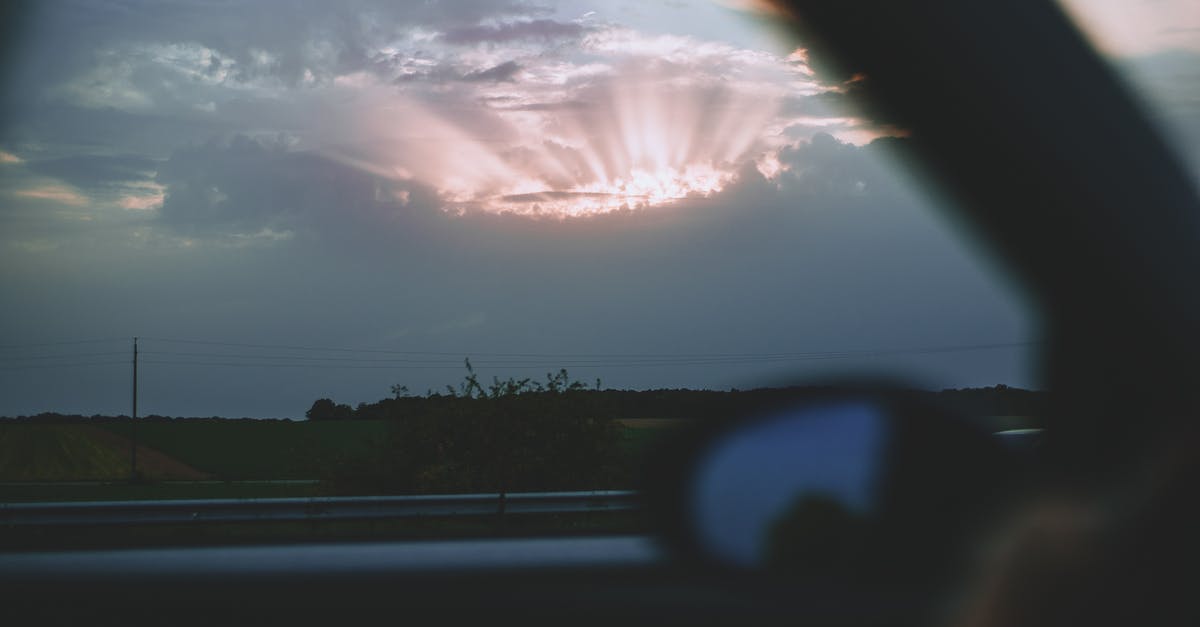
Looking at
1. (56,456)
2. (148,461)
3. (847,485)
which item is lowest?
(148,461)

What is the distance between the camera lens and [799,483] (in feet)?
7.13

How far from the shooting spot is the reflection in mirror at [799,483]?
2.03 m

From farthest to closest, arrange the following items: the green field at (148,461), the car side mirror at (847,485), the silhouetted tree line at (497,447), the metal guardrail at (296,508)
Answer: the green field at (148,461) → the silhouetted tree line at (497,447) → the metal guardrail at (296,508) → the car side mirror at (847,485)

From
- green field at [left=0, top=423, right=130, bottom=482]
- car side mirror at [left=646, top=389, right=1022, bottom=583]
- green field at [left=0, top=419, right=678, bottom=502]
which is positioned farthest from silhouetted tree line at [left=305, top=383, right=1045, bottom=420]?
green field at [left=0, top=423, right=130, bottom=482]

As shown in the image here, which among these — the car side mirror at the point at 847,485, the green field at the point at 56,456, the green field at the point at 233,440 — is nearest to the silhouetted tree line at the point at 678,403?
the car side mirror at the point at 847,485

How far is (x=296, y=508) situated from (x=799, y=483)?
857cm

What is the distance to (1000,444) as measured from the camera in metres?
1.77

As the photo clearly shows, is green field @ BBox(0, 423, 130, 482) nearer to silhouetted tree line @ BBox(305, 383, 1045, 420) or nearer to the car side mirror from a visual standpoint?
silhouetted tree line @ BBox(305, 383, 1045, 420)

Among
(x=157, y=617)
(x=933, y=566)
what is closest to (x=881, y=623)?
(x=933, y=566)

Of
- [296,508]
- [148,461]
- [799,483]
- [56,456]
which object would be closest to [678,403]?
[799,483]

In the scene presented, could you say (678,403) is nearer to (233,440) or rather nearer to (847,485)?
(847,485)

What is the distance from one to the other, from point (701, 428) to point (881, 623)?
601mm

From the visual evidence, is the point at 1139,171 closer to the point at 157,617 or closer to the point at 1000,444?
the point at 1000,444

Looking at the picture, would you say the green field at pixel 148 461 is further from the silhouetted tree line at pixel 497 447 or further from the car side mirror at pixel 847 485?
the car side mirror at pixel 847 485
